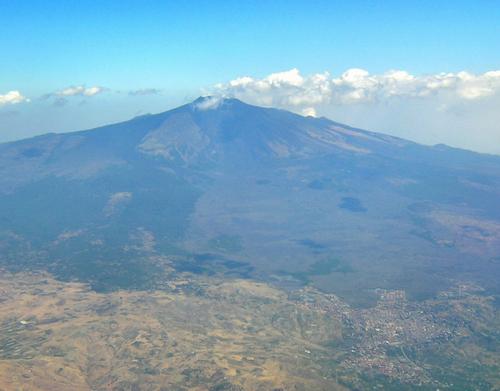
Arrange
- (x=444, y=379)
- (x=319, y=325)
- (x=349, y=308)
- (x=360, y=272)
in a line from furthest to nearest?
(x=360, y=272)
(x=349, y=308)
(x=319, y=325)
(x=444, y=379)

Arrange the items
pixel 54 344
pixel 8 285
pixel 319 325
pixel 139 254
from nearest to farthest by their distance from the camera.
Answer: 1. pixel 54 344
2. pixel 319 325
3. pixel 8 285
4. pixel 139 254

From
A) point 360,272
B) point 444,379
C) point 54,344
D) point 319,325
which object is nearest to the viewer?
point 444,379

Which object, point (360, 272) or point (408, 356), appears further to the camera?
point (360, 272)

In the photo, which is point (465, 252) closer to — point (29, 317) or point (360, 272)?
point (360, 272)

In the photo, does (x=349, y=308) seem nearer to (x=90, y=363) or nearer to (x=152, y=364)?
(x=152, y=364)

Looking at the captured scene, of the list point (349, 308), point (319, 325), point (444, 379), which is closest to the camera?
point (444, 379)

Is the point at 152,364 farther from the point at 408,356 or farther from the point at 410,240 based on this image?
the point at 410,240

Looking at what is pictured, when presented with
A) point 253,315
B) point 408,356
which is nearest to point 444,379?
point 408,356

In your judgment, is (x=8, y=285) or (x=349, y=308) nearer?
(x=349, y=308)

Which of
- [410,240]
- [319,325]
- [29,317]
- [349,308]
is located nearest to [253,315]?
[319,325]
